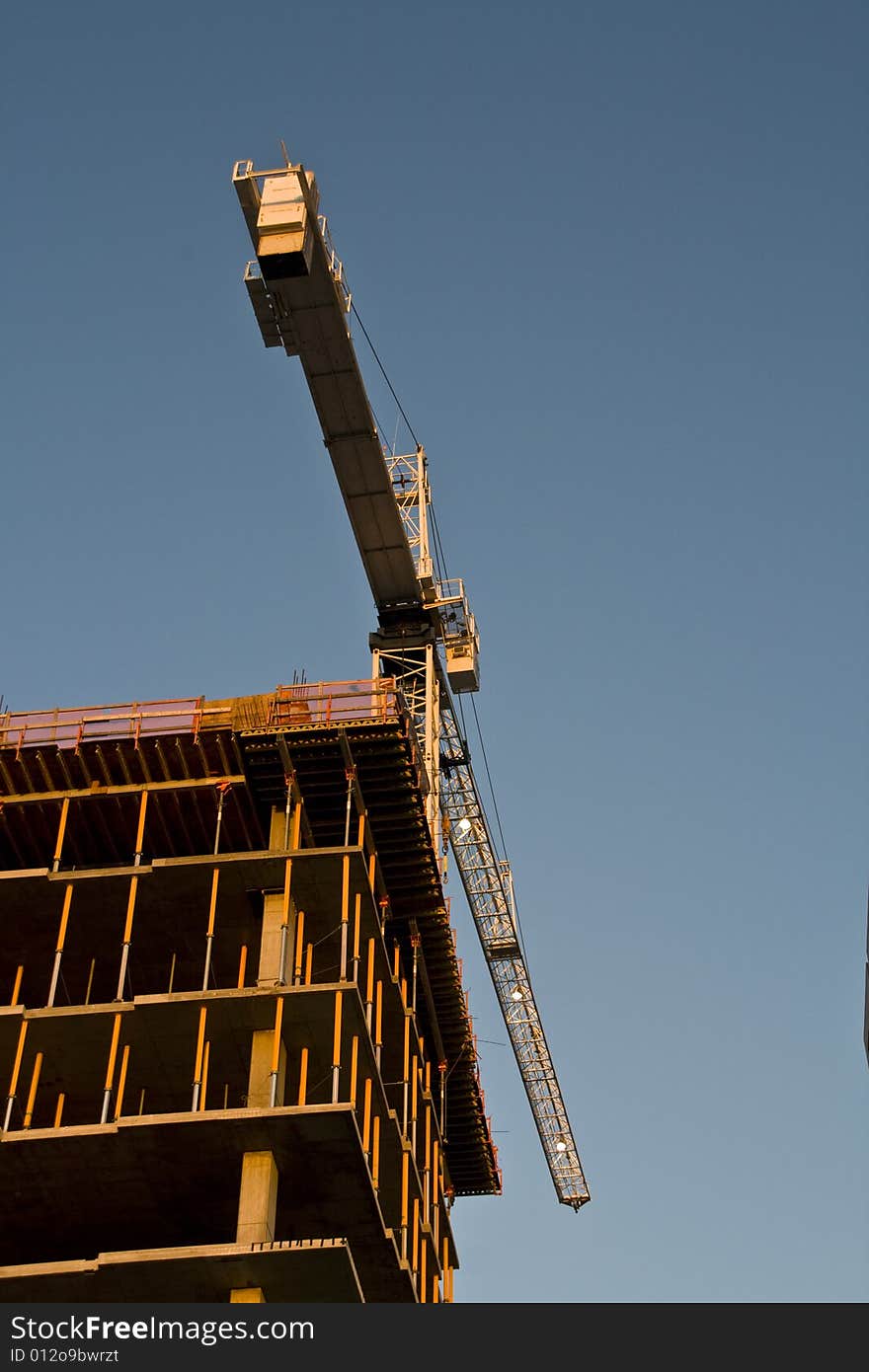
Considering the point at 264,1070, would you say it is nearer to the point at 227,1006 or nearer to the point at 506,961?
the point at 227,1006

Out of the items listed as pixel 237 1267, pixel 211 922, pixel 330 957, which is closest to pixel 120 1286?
pixel 237 1267

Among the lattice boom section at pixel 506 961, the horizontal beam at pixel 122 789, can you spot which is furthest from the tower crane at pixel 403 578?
the horizontal beam at pixel 122 789

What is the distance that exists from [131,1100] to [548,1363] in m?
17.7

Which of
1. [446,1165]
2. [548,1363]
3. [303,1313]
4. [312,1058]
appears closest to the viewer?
[548,1363]

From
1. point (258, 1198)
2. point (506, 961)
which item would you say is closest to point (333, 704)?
point (258, 1198)

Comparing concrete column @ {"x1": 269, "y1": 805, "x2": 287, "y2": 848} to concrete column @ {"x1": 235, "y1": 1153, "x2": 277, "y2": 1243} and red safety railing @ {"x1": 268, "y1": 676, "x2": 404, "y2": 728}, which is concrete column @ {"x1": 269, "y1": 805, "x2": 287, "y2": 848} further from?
concrete column @ {"x1": 235, "y1": 1153, "x2": 277, "y2": 1243}

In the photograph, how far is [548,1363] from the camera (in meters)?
20.8

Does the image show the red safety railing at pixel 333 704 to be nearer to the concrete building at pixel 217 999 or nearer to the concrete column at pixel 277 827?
the concrete building at pixel 217 999

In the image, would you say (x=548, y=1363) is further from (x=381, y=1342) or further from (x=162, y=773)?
(x=162, y=773)

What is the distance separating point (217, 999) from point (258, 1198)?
169 inches

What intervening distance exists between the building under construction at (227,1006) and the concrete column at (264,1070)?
0.29ft

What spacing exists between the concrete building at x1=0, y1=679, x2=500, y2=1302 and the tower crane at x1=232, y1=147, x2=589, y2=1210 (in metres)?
7.53

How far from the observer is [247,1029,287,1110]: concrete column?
33062 millimetres

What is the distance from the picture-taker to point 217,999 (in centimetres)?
3394
